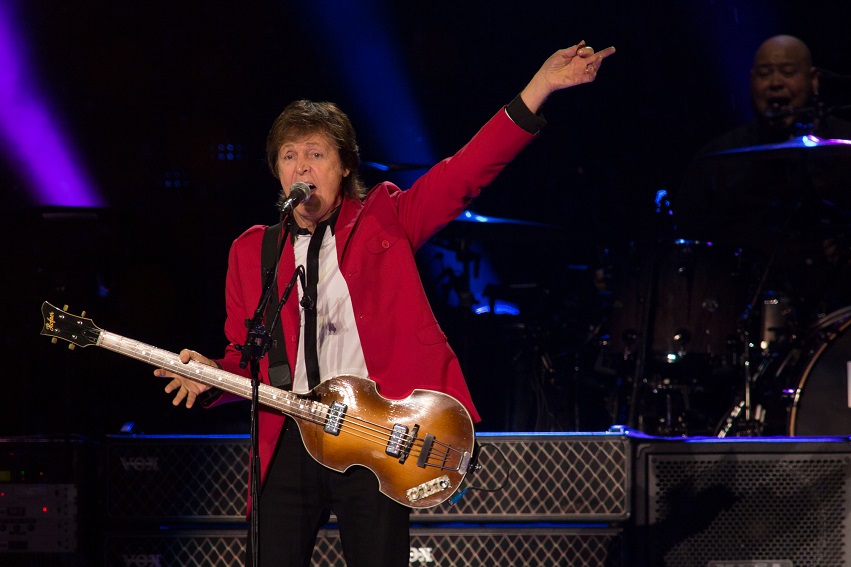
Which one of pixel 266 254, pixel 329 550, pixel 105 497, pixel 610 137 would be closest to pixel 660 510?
pixel 329 550

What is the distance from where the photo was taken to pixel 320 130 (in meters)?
3.14

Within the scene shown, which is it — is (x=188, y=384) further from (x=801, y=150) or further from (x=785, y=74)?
(x=785, y=74)

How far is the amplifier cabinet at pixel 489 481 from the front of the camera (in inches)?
154

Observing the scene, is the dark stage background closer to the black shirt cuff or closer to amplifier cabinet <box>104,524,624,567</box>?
amplifier cabinet <box>104,524,624,567</box>

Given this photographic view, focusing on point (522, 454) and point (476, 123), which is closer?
point (522, 454)

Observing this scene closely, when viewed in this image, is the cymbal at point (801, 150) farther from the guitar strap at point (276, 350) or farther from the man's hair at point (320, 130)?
the guitar strap at point (276, 350)

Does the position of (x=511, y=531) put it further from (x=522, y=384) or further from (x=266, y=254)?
(x=522, y=384)

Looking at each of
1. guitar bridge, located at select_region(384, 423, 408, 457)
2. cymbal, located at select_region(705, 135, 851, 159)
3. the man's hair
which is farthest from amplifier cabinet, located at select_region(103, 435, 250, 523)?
cymbal, located at select_region(705, 135, 851, 159)

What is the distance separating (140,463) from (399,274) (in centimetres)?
160

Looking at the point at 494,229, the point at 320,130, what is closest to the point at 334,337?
the point at 320,130

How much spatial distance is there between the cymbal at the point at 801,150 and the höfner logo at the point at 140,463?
145 inches

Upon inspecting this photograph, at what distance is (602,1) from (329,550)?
17.1ft

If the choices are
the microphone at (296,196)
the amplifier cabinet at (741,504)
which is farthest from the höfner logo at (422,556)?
the microphone at (296,196)

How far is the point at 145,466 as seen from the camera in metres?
3.93
